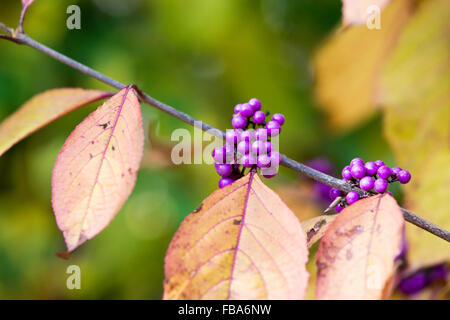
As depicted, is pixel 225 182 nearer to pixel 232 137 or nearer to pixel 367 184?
pixel 232 137

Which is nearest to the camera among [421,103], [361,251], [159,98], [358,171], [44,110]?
[361,251]

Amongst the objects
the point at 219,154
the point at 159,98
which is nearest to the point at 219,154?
the point at 219,154

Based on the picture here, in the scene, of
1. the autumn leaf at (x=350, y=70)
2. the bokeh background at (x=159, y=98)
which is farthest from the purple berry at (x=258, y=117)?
the bokeh background at (x=159, y=98)

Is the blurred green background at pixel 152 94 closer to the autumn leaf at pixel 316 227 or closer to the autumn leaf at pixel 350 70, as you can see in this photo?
the autumn leaf at pixel 350 70

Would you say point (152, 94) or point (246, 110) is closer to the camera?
point (246, 110)

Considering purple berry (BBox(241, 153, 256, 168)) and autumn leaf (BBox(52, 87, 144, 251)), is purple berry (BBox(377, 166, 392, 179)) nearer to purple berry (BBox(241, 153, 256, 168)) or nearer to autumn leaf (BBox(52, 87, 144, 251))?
purple berry (BBox(241, 153, 256, 168))
